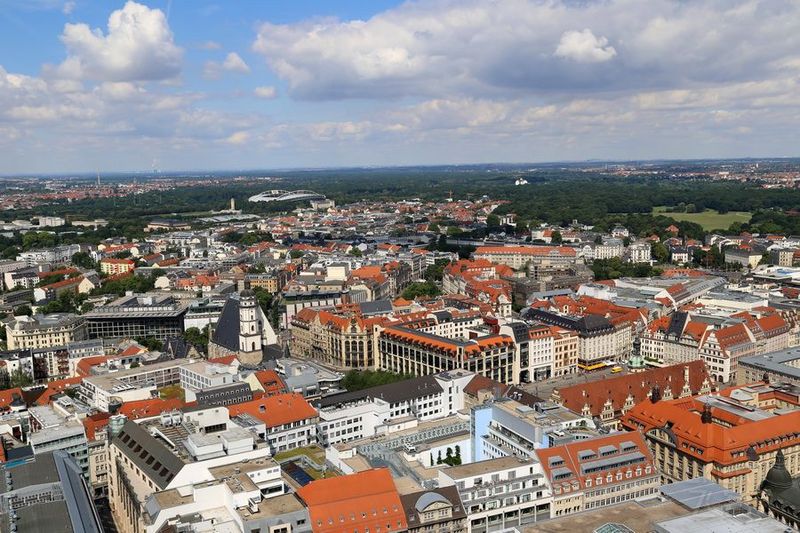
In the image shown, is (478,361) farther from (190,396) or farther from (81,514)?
(81,514)

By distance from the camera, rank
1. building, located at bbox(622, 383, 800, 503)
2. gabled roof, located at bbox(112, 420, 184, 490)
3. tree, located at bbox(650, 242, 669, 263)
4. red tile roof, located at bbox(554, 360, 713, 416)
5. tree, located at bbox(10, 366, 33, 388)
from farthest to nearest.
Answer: tree, located at bbox(650, 242, 669, 263) < tree, located at bbox(10, 366, 33, 388) < red tile roof, located at bbox(554, 360, 713, 416) < building, located at bbox(622, 383, 800, 503) < gabled roof, located at bbox(112, 420, 184, 490)

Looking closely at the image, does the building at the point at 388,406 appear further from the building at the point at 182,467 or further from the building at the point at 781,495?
the building at the point at 781,495

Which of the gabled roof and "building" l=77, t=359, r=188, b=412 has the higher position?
the gabled roof

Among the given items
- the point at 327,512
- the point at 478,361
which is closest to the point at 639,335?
the point at 478,361

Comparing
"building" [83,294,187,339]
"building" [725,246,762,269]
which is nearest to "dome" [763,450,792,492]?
"building" [83,294,187,339]

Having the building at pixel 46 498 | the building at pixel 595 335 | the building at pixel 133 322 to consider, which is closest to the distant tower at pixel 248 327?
the building at pixel 133 322

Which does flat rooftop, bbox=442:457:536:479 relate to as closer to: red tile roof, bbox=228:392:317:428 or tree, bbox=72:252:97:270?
red tile roof, bbox=228:392:317:428
